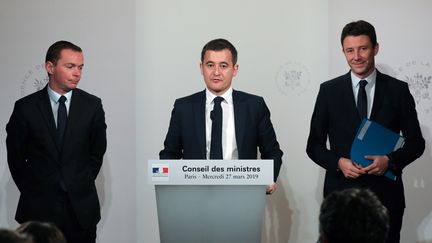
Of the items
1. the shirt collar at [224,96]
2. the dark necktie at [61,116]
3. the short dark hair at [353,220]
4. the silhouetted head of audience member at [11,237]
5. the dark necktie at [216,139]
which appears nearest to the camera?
the silhouetted head of audience member at [11,237]

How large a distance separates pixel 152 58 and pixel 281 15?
1.10m

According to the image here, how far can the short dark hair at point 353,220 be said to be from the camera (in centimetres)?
242

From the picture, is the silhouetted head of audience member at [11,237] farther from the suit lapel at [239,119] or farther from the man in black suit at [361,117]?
the man in black suit at [361,117]

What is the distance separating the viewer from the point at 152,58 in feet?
19.1

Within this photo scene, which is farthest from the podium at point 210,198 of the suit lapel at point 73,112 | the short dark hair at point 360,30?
the short dark hair at point 360,30

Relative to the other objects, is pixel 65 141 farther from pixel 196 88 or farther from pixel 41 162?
pixel 196 88

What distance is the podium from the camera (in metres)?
3.56

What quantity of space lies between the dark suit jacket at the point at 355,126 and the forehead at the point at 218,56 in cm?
66

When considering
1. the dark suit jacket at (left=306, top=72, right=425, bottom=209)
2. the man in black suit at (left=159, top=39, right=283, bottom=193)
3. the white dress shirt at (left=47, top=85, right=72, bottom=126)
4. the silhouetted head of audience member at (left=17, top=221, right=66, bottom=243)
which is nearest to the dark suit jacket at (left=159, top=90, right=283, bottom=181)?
the man in black suit at (left=159, top=39, right=283, bottom=193)

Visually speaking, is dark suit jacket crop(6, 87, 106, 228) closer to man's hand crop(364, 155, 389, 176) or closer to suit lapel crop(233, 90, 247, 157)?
suit lapel crop(233, 90, 247, 157)

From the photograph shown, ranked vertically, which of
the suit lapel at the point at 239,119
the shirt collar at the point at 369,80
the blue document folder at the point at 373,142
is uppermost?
the shirt collar at the point at 369,80

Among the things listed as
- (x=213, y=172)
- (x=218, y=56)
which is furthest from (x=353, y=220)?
(x=218, y=56)

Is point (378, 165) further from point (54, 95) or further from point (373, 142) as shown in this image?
point (54, 95)

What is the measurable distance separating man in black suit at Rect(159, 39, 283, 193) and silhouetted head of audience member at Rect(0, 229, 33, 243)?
80.1 inches
